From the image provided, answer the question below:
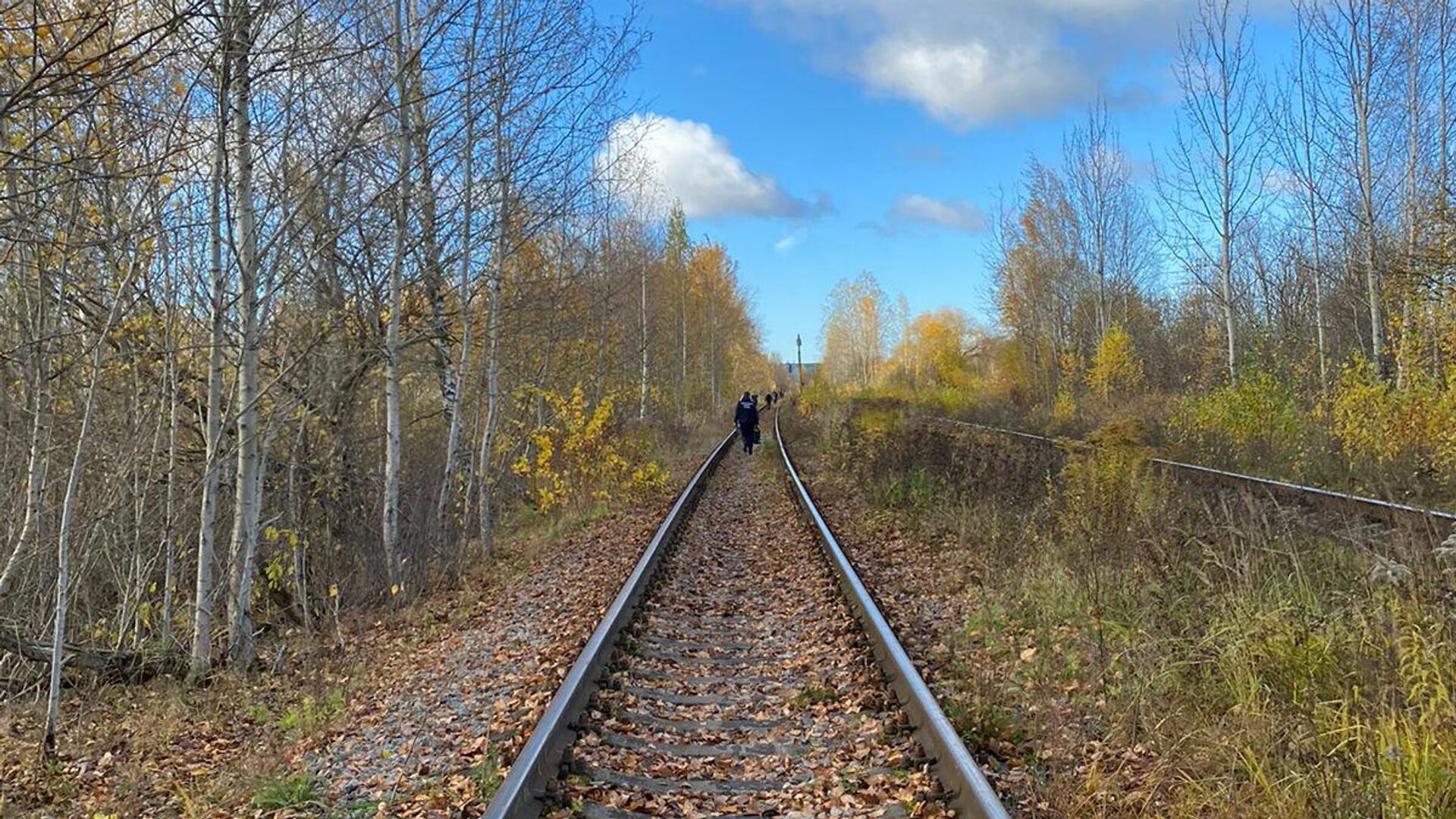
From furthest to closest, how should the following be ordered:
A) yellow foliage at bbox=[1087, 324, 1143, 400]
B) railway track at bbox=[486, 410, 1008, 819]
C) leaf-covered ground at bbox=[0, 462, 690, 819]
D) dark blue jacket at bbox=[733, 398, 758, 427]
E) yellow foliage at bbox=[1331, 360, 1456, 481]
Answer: yellow foliage at bbox=[1087, 324, 1143, 400], dark blue jacket at bbox=[733, 398, 758, 427], yellow foliage at bbox=[1331, 360, 1456, 481], leaf-covered ground at bbox=[0, 462, 690, 819], railway track at bbox=[486, 410, 1008, 819]

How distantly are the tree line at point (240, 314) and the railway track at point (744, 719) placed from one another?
3.18m

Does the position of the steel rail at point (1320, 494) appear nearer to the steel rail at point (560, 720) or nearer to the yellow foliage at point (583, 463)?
the steel rail at point (560, 720)

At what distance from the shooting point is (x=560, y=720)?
4320mm

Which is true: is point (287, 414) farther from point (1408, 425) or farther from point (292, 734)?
point (1408, 425)

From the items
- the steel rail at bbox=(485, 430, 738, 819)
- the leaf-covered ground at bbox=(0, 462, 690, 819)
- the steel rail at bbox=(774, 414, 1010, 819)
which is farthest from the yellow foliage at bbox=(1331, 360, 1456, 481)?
the leaf-covered ground at bbox=(0, 462, 690, 819)

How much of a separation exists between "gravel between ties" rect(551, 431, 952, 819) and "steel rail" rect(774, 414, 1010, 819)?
73 mm

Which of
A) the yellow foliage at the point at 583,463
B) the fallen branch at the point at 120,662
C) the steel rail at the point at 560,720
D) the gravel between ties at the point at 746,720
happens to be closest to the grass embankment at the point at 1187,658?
the gravel between ties at the point at 746,720

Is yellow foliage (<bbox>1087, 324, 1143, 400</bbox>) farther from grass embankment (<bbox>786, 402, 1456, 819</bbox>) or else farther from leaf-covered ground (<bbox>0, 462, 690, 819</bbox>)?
leaf-covered ground (<bbox>0, 462, 690, 819</bbox>)

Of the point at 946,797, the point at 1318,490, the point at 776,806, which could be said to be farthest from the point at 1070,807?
the point at 1318,490

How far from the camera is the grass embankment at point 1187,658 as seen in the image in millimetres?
3514

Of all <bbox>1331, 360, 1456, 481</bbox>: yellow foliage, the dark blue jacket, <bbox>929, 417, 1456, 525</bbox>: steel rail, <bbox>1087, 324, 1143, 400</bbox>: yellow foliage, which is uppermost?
<bbox>1087, 324, 1143, 400</bbox>: yellow foliage

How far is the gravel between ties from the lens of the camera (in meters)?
3.86

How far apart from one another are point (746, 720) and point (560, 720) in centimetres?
114

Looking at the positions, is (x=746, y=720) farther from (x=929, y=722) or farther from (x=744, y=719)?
(x=929, y=722)
